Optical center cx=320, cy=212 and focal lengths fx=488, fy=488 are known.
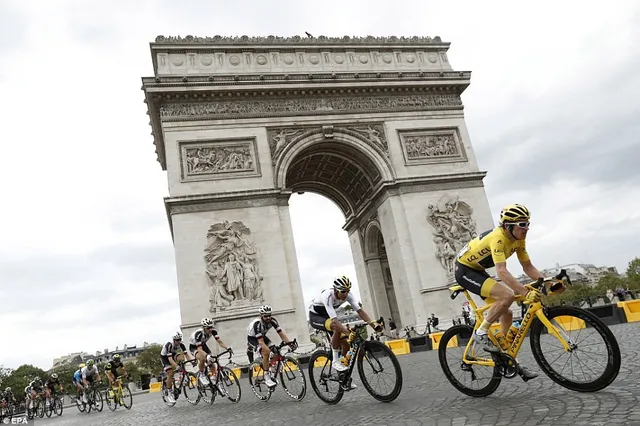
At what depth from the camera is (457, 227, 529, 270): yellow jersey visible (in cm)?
481

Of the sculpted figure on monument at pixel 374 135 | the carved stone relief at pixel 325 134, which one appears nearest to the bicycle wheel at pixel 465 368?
the carved stone relief at pixel 325 134

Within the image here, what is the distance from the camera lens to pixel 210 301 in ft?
63.7

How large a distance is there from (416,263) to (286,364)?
14.8 m

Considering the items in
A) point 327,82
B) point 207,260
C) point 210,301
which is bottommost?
point 210,301

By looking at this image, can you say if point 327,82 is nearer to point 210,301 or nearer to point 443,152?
point 443,152

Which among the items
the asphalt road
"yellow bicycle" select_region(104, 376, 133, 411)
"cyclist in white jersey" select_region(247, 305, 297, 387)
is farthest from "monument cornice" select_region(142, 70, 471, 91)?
the asphalt road

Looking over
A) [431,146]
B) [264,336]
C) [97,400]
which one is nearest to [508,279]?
[264,336]

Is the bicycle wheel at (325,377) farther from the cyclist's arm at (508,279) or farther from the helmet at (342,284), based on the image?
the cyclist's arm at (508,279)

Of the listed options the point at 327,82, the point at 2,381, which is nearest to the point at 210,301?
the point at 327,82

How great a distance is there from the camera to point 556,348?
182 inches

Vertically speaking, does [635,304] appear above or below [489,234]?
below

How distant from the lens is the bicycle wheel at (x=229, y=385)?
9445mm

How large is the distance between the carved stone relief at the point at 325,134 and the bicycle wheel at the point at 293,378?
15.0 m

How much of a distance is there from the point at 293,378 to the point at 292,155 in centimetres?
1554
